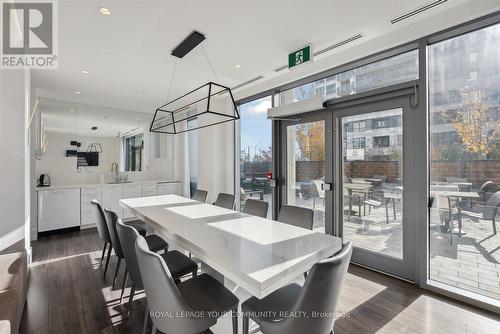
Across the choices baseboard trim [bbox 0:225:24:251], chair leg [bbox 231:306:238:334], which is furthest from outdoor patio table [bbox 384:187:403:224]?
baseboard trim [bbox 0:225:24:251]

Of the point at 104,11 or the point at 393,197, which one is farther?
the point at 393,197

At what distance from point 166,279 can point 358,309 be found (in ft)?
6.45

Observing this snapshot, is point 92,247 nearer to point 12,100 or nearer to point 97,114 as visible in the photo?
point 12,100

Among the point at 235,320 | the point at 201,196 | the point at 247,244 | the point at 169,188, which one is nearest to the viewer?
the point at 235,320

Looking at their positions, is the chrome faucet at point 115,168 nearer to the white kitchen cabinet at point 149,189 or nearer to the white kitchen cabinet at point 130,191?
the white kitchen cabinet at point 130,191

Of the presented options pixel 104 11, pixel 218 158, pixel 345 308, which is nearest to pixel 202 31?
pixel 104 11

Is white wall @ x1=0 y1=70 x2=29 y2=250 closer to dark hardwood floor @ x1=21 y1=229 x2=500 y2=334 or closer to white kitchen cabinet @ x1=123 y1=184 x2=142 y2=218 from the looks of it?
dark hardwood floor @ x1=21 y1=229 x2=500 y2=334

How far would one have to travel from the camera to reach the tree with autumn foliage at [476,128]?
2.31 meters

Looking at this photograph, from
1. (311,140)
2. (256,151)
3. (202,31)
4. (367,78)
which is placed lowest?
(256,151)

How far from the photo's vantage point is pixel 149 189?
6.20 metres

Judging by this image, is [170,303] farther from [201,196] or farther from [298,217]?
[201,196]

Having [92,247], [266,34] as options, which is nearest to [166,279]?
[266,34]

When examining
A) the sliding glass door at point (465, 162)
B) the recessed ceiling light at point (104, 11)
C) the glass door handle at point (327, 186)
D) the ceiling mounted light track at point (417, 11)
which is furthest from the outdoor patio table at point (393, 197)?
the recessed ceiling light at point (104, 11)

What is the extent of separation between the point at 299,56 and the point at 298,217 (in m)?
2.12
